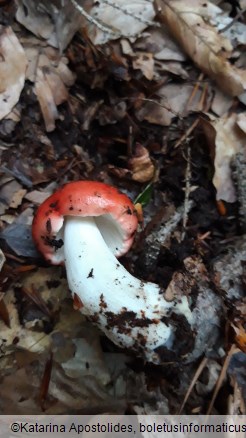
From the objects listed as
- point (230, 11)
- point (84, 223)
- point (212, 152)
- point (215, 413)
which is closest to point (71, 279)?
point (84, 223)

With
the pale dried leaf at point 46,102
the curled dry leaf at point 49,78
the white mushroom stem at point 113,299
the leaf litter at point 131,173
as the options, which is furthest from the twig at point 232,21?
the white mushroom stem at point 113,299

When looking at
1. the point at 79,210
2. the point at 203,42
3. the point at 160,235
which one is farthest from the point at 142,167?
the point at 203,42

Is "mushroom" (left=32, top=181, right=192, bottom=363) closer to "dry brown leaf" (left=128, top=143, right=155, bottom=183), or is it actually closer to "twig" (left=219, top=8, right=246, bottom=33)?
"dry brown leaf" (left=128, top=143, right=155, bottom=183)

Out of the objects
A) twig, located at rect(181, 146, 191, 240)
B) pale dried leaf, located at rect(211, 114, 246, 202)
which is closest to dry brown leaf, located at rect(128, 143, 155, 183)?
twig, located at rect(181, 146, 191, 240)

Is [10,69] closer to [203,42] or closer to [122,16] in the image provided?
[122,16]

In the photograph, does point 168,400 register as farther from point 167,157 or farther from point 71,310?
point 167,157

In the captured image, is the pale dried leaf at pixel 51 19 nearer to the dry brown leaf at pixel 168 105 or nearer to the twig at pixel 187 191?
the dry brown leaf at pixel 168 105
